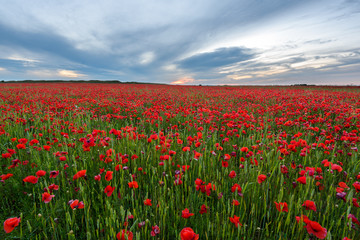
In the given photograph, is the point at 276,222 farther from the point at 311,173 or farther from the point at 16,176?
the point at 16,176

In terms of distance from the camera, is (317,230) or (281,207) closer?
(317,230)

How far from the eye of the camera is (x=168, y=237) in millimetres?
1463

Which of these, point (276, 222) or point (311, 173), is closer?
point (276, 222)

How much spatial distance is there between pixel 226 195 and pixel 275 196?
498 millimetres

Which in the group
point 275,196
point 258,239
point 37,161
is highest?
point 37,161

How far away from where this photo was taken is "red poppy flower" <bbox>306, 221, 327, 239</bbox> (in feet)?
3.53

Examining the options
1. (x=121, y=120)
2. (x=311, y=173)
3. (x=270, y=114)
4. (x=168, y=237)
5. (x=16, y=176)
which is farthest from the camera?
(x=270, y=114)

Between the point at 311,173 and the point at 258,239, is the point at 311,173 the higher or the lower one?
the higher one

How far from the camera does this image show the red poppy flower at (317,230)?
3.53ft

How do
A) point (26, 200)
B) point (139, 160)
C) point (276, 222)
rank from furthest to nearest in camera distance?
point (139, 160) < point (26, 200) < point (276, 222)

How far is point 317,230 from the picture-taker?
1110 millimetres

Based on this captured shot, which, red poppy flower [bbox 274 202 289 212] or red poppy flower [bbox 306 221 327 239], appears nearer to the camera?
red poppy flower [bbox 306 221 327 239]

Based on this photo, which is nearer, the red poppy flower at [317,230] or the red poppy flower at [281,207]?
the red poppy flower at [317,230]

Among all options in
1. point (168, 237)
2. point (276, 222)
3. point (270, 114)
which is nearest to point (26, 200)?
point (168, 237)
